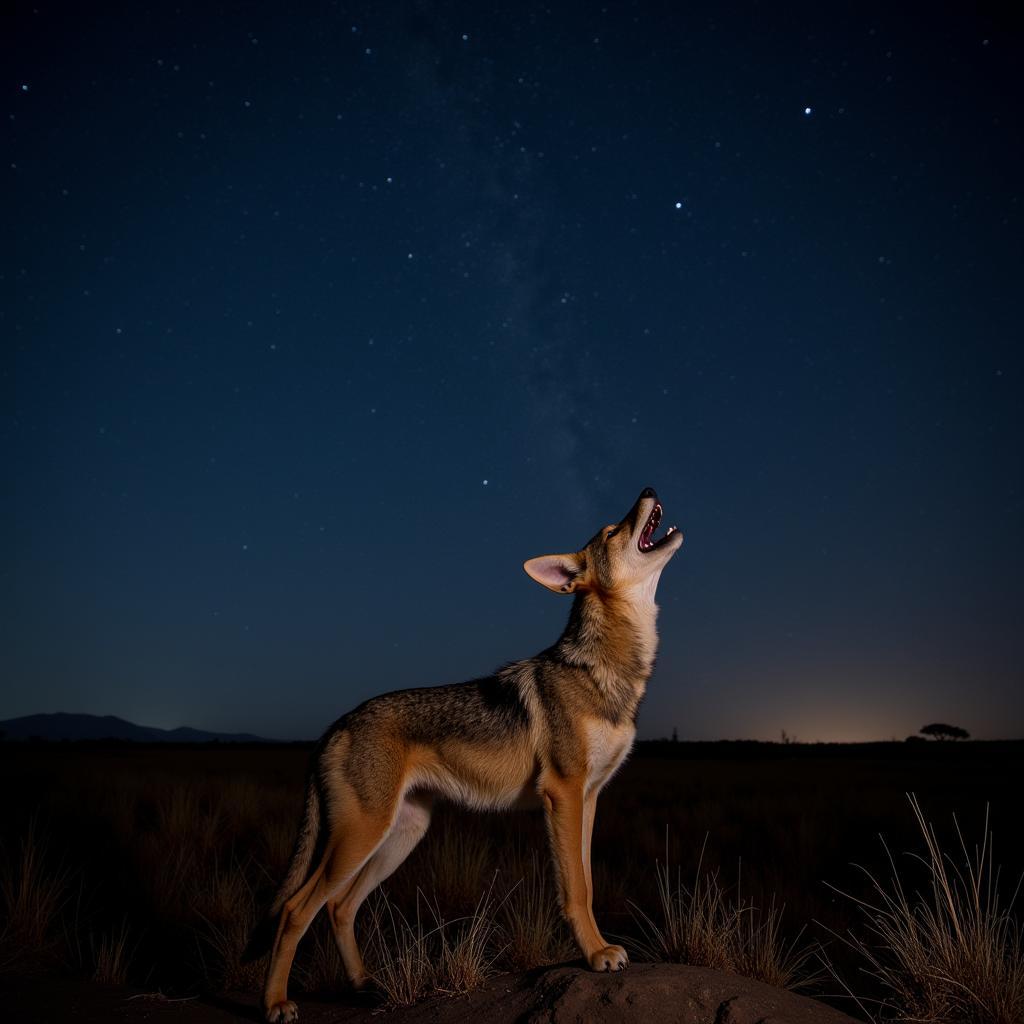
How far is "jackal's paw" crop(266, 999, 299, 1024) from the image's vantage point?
4.75m

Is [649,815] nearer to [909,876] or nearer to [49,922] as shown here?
[909,876]

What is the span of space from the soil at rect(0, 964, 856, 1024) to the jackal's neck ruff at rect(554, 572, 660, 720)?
1.62 meters

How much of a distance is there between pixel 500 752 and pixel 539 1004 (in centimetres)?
151

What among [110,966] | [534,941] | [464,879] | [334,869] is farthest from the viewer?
[464,879]

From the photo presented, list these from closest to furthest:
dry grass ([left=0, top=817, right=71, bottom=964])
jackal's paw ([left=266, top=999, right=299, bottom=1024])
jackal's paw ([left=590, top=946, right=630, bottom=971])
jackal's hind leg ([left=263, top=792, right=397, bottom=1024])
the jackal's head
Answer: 1. jackal's paw ([left=590, top=946, right=630, bottom=971])
2. jackal's paw ([left=266, top=999, right=299, bottom=1024])
3. jackal's hind leg ([left=263, top=792, right=397, bottom=1024])
4. the jackal's head
5. dry grass ([left=0, top=817, right=71, bottom=964])

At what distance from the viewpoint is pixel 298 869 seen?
530 centimetres

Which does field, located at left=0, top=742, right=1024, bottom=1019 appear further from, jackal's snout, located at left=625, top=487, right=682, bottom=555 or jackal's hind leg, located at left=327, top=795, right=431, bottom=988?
jackal's snout, located at left=625, top=487, right=682, bottom=555

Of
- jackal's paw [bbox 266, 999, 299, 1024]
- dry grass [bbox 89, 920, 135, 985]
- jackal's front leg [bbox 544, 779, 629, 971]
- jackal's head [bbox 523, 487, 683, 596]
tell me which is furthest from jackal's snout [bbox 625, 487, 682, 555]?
dry grass [bbox 89, 920, 135, 985]

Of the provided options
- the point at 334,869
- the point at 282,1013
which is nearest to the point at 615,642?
the point at 334,869

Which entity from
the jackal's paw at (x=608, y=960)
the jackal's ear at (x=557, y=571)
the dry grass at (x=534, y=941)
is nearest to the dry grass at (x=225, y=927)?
the dry grass at (x=534, y=941)

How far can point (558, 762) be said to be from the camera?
5074 millimetres

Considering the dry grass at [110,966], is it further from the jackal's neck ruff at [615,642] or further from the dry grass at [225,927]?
the jackal's neck ruff at [615,642]

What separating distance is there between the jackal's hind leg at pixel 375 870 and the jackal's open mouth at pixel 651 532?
2542 mm

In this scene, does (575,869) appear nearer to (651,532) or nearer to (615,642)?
(615,642)
